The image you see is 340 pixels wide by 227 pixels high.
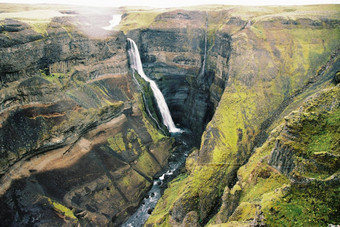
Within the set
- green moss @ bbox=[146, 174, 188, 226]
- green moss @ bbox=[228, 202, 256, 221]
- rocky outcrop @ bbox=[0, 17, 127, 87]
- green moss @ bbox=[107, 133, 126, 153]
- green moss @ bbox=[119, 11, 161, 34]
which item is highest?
green moss @ bbox=[119, 11, 161, 34]

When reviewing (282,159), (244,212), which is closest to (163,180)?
(244,212)

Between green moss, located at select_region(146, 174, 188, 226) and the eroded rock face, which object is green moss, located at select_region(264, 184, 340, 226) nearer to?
green moss, located at select_region(146, 174, 188, 226)

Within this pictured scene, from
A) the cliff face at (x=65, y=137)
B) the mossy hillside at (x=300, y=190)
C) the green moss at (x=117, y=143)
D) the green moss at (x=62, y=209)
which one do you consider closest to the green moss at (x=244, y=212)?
the mossy hillside at (x=300, y=190)

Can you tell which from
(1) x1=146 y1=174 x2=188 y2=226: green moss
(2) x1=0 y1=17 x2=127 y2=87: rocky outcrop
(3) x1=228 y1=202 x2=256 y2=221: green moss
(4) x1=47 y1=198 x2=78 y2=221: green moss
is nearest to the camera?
(3) x1=228 y1=202 x2=256 y2=221: green moss

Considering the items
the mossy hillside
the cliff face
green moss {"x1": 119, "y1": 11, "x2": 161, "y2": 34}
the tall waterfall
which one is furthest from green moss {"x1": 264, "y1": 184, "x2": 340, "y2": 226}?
A: green moss {"x1": 119, "y1": 11, "x2": 161, "y2": 34}

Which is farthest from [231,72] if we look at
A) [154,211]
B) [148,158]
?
[154,211]

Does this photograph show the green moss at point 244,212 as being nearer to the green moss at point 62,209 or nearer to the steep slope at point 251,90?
the steep slope at point 251,90

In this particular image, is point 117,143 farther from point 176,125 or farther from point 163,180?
point 176,125

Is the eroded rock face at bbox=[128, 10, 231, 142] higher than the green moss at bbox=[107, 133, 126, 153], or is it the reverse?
the eroded rock face at bbox=[128, 10, 231, 142]
